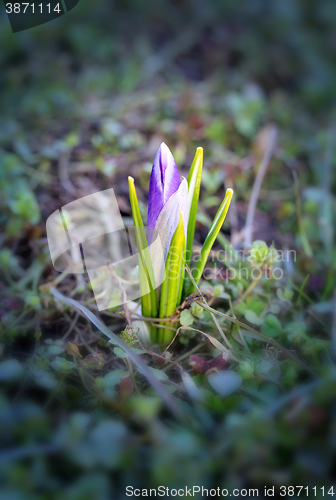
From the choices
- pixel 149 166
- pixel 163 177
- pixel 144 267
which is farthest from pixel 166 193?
pixel 149 166

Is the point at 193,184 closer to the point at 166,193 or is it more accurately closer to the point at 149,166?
the point at 166,193

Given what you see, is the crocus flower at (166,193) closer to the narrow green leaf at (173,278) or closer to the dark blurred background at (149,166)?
the narrow green leaf at (173,278)

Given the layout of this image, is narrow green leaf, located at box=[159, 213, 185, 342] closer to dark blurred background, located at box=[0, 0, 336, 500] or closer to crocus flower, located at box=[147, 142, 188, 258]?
crocus flower, located at box=[147, 142, 188, 258]

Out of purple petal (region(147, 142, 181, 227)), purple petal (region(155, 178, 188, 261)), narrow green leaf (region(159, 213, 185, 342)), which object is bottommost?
narrow green leaf (region(159, 213, 185, 342))

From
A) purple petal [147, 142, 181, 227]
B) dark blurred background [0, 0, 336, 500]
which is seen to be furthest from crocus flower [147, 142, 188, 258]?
dark blurred background [0, 0, 336, 500]

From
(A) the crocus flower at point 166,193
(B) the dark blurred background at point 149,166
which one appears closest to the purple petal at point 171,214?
(A) the crocus flower at point 166,193
